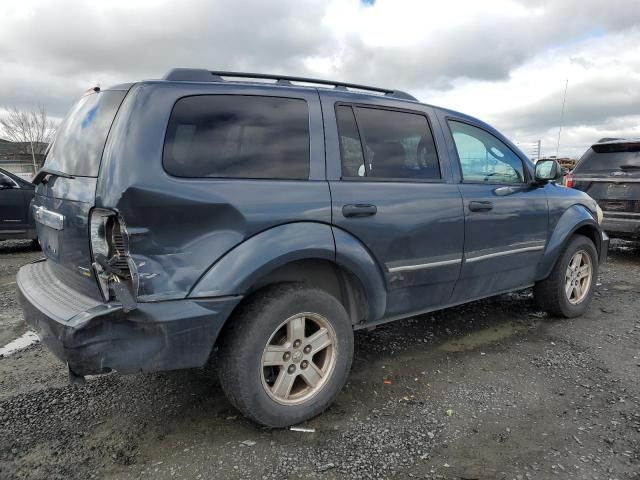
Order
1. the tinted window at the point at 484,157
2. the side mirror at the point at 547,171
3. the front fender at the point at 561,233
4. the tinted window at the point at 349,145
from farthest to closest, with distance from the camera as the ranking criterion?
the front fender at the point at 561,233
the side mirror at the point at 547,171
the tinted window at the point at 484,157
the tinted window at the point at 349,145

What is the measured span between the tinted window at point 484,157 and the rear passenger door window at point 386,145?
324 millimetres

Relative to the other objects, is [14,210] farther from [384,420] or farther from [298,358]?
[384,420]

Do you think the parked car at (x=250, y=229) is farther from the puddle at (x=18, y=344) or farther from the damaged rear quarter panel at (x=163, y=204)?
the puddle at (x=18, y=344)

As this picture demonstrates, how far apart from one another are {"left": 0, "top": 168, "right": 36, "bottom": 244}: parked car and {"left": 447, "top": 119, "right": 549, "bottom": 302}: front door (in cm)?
701

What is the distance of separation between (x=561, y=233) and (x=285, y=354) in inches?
115

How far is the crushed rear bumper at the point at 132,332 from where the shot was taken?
215 centimetres

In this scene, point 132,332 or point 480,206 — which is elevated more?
point 480,206

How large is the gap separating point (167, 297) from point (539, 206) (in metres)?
3.20

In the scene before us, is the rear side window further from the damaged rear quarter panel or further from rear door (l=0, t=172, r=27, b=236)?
rear door (l=0, t=172, r=27, b=236)

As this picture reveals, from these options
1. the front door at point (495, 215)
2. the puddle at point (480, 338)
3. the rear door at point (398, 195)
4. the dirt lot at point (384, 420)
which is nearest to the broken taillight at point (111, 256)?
the dirt lot at point (384, 420)

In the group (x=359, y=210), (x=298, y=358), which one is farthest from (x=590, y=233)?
(x=298, y=358)

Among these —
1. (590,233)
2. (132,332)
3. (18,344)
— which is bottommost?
(18,344)

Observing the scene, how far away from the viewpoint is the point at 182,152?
234 centimetres

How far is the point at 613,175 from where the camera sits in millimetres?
6953
